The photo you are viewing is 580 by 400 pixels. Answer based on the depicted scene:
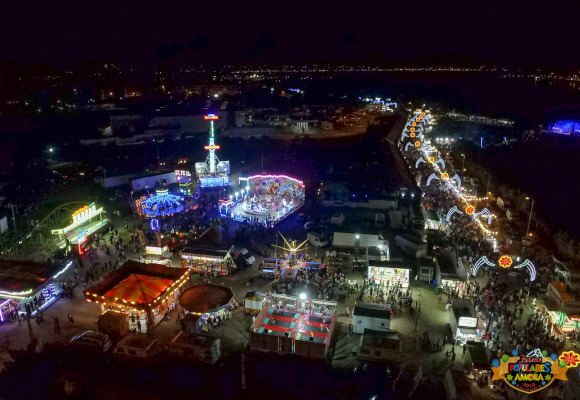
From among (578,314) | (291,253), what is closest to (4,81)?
(291,253)

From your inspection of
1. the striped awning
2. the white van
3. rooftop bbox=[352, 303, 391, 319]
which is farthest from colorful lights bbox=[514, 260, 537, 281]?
the white van

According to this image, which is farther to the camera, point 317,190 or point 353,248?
point 317,190

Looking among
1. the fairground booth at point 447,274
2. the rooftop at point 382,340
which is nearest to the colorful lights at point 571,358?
the rooftop at point 382,340

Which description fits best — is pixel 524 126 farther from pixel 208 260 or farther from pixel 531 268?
pixel 208 260

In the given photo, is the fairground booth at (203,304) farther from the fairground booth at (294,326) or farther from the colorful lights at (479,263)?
the colorful lights at (479,263)

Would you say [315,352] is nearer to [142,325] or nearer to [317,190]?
[142,325]

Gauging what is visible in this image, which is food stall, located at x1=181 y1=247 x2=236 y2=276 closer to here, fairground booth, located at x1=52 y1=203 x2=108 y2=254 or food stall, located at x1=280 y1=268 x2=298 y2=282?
food stall, located at x1=280 y1=268 x2=298 y2=282
